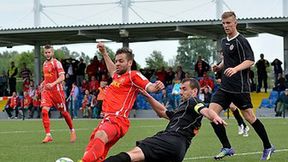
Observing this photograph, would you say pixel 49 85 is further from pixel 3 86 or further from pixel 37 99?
pixel 3 86

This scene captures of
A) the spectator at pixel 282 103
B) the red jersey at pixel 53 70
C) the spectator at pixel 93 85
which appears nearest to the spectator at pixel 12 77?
the spectator at pixel 93 85

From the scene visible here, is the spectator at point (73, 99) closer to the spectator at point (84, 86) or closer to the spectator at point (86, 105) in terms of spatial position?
the spectator at point (86, 105)

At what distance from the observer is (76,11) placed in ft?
→ 127

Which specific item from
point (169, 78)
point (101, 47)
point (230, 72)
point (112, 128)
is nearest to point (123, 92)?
point (112, 128)

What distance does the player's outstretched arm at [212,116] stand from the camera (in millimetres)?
7902

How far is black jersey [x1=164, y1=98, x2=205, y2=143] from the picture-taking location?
8570mm

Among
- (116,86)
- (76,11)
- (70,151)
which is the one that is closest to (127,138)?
(70,151)

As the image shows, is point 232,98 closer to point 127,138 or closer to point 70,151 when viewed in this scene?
point 70,151

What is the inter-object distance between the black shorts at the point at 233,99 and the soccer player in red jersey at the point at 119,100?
2486mm

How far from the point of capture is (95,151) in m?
8.59

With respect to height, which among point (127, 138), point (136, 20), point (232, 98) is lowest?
point (127, 138)

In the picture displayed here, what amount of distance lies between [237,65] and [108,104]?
2.87m

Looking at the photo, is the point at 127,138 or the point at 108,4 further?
the point at 108,4

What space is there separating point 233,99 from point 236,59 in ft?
2.17
